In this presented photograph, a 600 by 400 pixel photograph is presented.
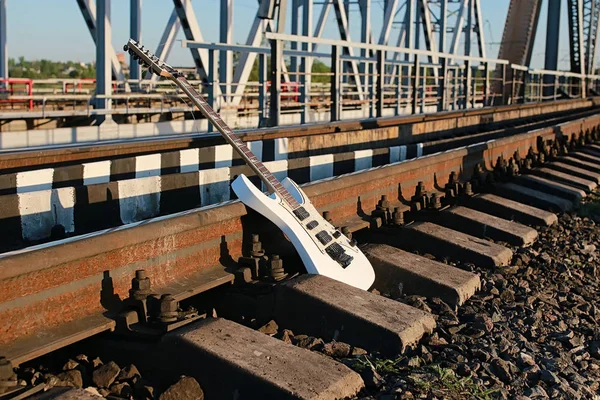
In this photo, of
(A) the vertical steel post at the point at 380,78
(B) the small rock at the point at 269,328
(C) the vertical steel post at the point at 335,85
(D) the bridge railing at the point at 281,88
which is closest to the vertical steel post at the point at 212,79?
(D) the bridge railing at the point at 281,88

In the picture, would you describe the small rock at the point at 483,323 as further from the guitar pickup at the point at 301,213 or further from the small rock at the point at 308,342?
the guitar pickup at the point at 301,213

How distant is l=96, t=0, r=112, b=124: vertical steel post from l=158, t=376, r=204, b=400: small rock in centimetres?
1161

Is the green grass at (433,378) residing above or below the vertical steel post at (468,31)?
below

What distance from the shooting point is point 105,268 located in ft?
11.2

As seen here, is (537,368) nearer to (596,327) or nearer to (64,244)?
(596,327)

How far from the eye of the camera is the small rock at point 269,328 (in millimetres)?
3789

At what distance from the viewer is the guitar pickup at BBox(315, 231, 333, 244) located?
4.40 m

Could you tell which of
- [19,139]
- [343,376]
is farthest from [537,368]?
[19,139]

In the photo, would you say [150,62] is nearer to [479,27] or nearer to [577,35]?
[479,27]

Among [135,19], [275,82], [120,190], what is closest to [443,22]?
[135,19]

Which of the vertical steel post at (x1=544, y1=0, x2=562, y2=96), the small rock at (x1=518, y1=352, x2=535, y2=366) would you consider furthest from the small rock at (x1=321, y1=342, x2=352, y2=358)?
the vertical steel post at (x1=544, y1=0, x2=562, y2=96)

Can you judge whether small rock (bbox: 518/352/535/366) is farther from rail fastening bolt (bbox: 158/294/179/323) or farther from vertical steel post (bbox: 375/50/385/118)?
vertical steel post (bbox: 375/50/385/118)

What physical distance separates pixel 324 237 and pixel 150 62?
4.99ft

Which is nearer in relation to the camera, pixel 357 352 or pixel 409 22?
pixel 357 352
